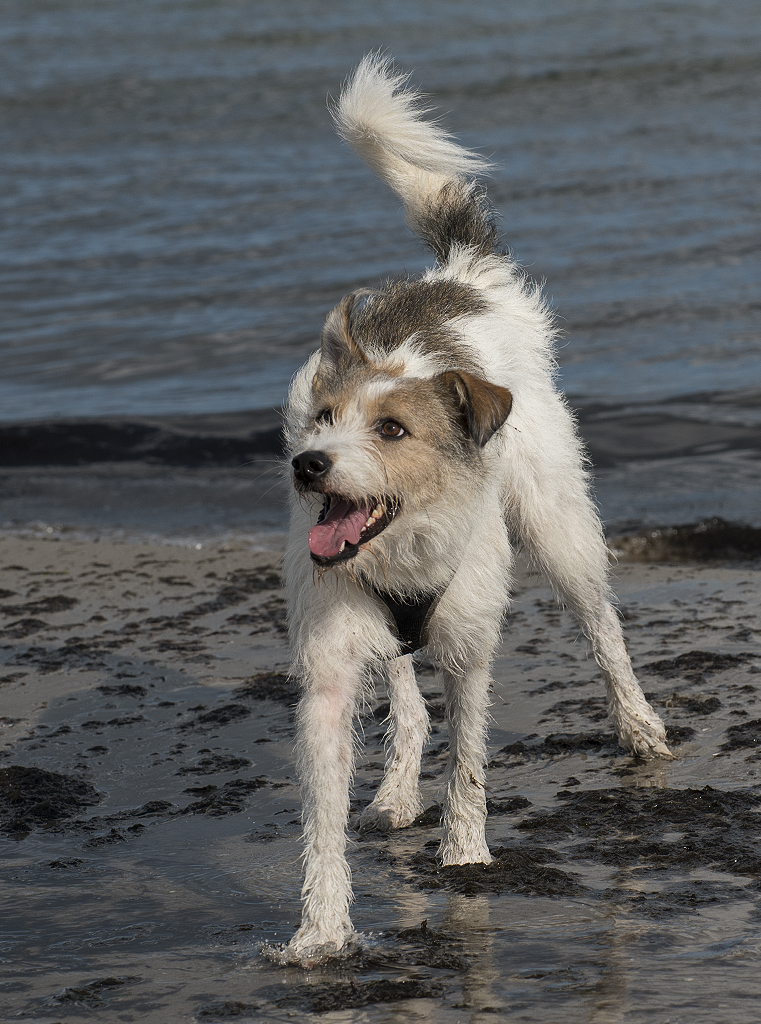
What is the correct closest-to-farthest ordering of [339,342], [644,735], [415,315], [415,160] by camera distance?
[339,342]
[415,315]
[644,735]
[415,160]

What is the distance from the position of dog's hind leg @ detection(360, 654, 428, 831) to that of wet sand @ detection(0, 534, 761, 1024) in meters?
0.11

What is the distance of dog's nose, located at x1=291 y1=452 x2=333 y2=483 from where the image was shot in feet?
10.6

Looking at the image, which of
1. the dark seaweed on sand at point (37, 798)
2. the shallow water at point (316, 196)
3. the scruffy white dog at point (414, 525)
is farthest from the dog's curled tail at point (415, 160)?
the shallow water at point (316, 196)

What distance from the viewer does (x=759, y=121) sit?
18.1 m

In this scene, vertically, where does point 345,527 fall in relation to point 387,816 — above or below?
above

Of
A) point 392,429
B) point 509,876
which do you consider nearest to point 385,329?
point 392,429

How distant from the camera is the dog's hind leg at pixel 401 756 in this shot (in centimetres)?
438

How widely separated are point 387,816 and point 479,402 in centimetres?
164

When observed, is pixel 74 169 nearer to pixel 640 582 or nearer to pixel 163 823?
pixel 640 582

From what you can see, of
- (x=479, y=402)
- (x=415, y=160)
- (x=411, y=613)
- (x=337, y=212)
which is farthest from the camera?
(x=337, y=212)

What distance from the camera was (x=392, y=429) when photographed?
11.4ft

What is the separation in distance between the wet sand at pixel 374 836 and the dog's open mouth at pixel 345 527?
1123 millimetres

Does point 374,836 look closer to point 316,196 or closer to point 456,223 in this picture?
point 456,223

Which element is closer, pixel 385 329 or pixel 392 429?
pixel 392 429
